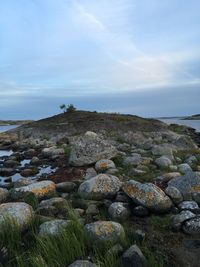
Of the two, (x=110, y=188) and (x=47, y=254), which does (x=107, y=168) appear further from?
(x=47, y=254)

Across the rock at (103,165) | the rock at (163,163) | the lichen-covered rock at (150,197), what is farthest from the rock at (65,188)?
the rock at (163,163)

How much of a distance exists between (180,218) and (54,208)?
240 cm

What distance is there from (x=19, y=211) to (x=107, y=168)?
5.58 metres

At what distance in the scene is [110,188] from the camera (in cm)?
823

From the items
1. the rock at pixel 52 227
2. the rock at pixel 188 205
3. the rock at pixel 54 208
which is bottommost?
the rock at pixel 54 208

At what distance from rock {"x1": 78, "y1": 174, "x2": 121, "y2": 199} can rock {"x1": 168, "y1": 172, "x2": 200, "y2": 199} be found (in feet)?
4.19

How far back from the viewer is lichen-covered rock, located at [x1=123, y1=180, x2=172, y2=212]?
7156mm

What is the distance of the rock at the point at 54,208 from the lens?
7204 millimetres

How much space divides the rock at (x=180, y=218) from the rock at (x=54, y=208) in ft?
6.50

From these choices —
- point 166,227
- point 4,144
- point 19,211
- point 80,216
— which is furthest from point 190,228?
point 4,144

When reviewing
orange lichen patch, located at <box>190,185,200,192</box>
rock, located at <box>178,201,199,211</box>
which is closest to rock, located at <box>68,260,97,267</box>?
rock, located at <box>178,201,199,211</box>

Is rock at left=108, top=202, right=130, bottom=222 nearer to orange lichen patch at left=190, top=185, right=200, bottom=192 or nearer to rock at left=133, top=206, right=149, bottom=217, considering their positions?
rock at left=133, top=206, right=149, bottom=217

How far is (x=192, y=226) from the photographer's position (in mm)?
6242

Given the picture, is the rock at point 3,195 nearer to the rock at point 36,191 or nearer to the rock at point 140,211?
the rock at point 36,191
